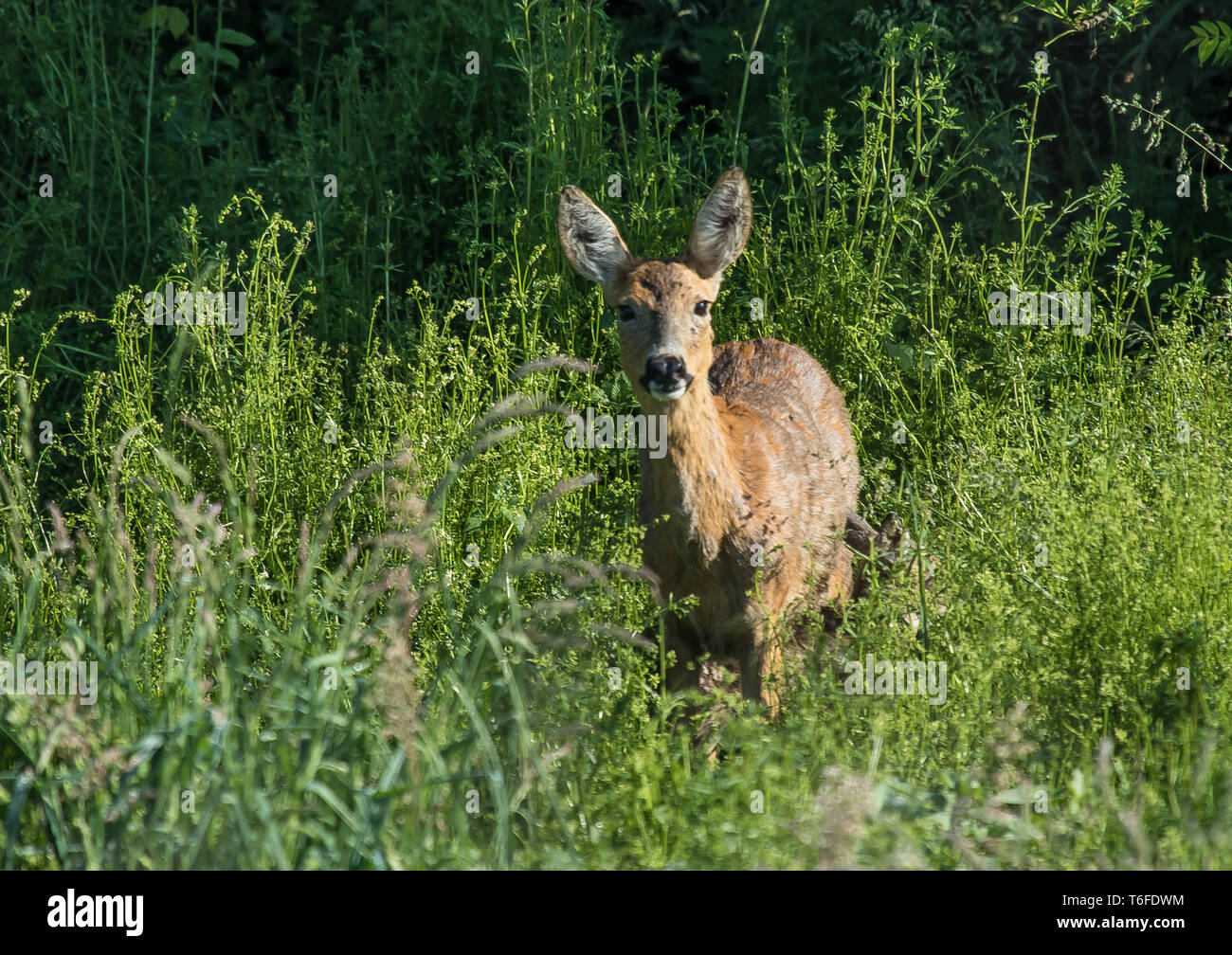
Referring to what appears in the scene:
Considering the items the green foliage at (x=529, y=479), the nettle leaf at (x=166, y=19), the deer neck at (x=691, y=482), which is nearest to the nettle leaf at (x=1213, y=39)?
the green foliage at (x=529, y=479)

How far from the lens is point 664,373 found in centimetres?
441

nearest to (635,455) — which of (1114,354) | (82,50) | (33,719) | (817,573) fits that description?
(817,573)

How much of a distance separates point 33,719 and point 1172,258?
19.0 feet

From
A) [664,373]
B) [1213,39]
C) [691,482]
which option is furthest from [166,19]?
[1213,39]

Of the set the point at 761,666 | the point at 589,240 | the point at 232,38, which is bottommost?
the point at 761,666

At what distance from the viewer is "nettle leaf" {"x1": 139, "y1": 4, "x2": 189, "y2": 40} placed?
7.19 metres

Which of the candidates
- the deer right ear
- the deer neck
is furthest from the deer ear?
the deer neck

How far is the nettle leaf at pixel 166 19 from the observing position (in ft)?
23.6

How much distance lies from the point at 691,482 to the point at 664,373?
0.39 meters

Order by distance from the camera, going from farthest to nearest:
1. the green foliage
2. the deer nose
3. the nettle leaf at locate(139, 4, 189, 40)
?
the nettle leaf at locate(139, 4, 189, 40)
the deer nose
the green foliage

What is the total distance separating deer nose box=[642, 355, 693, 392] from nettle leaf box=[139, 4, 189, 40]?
4.04 m

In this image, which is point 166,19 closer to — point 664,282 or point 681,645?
point 664,282

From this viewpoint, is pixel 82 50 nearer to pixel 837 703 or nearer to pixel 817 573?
pixel 817 573

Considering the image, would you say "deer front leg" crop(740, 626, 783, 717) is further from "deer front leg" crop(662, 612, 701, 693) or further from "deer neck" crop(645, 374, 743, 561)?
"deer neck" crop(645, 374, 743, 561)
